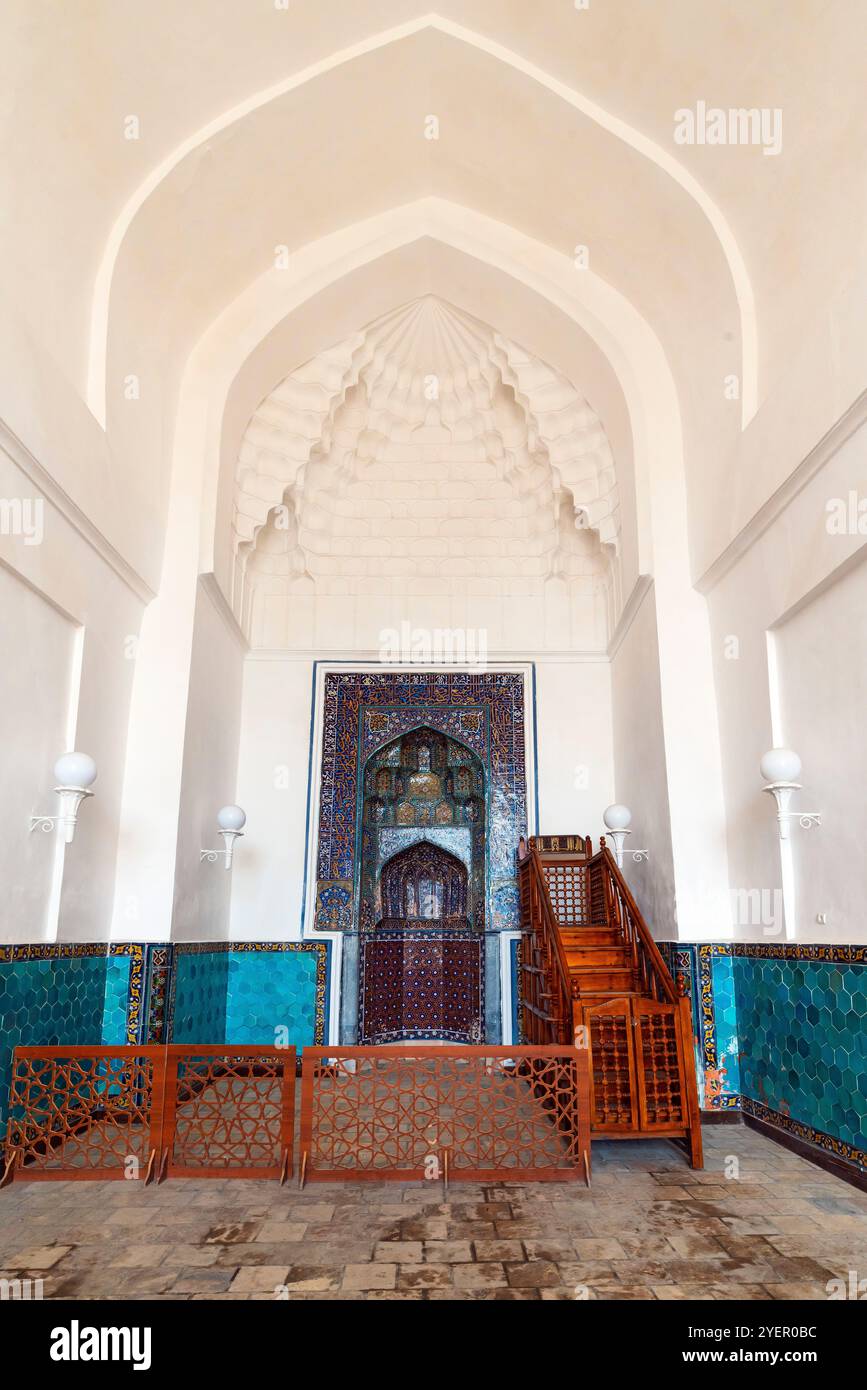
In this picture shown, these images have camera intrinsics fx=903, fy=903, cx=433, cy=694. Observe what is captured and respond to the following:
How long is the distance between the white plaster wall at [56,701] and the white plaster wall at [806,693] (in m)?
2.85

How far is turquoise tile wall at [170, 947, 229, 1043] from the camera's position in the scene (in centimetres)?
448

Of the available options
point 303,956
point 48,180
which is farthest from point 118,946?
point 48,180

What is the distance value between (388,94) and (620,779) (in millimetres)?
3990

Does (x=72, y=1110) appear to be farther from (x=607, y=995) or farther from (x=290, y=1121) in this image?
(x=607, y=995)

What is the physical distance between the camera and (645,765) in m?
4.93

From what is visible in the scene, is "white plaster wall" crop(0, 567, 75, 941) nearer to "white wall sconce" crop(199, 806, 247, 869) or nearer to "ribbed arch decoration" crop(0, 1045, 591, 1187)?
"ribbed arch decoration" crop(0, 1045, 591, 1187)

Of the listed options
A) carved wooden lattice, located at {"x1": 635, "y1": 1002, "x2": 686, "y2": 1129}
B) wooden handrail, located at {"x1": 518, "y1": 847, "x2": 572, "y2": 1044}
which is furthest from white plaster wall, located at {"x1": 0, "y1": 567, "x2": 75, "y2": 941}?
carved wooden lattice, located at {"x1": 635, "y1": 1002, "x2": 686, "y2": 1129}

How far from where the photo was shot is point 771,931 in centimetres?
371

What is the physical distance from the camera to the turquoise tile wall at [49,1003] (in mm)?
3172

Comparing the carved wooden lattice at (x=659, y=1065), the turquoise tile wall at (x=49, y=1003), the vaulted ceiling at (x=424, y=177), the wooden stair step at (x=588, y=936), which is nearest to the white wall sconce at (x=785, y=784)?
the carved wooden lattice at (x=659, y=1065)

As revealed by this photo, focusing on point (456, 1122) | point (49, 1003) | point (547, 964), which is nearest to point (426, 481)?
point (547, 964)

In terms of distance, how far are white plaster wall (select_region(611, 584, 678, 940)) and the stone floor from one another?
1.59 meters

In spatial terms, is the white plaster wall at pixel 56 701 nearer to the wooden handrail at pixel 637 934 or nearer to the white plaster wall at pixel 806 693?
the wooden handrail at pixel 637 934

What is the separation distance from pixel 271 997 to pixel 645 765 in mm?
2647
